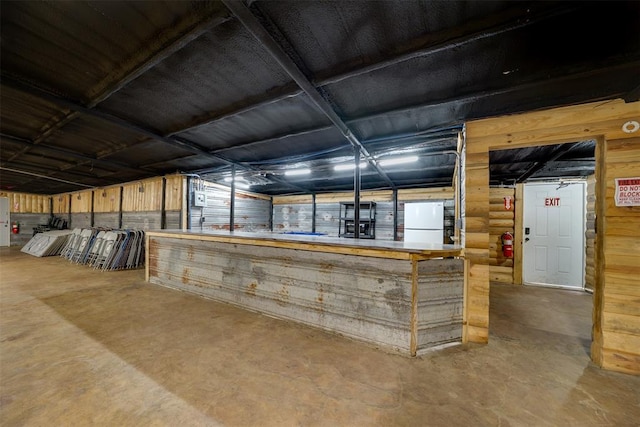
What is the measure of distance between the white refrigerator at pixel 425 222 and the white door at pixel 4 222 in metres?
17.6

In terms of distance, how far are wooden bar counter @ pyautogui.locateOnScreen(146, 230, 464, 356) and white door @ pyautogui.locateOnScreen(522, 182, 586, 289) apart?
4.43 metres

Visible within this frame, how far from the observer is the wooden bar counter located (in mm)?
2361

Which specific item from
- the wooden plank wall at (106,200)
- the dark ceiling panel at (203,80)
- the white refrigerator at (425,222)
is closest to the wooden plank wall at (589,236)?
the white refrigerator at (425,222)

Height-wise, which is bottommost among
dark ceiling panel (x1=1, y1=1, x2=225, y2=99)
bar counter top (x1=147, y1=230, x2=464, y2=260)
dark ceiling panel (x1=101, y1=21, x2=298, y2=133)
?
bar counter top (x1=147, y1=230, x2=464, y2=260)

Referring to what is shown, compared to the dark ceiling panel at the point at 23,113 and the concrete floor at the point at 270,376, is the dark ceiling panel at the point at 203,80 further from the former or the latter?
the concrete floor at the point at 270,376

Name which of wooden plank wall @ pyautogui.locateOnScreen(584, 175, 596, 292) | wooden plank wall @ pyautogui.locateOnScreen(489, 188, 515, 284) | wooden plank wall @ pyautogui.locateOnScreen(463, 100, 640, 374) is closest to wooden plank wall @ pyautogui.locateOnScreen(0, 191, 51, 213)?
wooden plank wall @ pyautogui.locateOnScreen(463, 100, 640, 374)

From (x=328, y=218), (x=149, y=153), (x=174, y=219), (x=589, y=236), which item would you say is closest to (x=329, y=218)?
(x=328, y=218)

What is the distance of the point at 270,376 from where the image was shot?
1.96m

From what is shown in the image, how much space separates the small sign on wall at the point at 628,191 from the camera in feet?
6.86

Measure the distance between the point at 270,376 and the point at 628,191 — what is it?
3.73 metres

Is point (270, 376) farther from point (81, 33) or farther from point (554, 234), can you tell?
point (554, 234)

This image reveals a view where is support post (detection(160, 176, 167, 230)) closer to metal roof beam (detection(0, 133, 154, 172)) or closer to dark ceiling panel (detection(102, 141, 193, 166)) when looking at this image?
metal roof beam (detection(0, 133, 154, 172))

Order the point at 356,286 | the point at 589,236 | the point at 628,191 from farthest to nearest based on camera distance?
the point at 589,236 → the point at 356,286 → the point at 628,191

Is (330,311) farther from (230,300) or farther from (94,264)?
(94,264)
